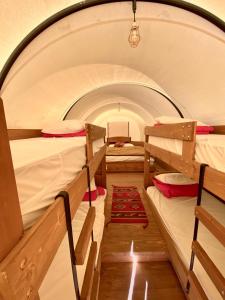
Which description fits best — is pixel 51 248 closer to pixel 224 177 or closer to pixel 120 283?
pixel 224 177

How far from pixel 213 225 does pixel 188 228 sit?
2.38ft

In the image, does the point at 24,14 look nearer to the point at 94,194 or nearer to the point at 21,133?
the point at 21,133

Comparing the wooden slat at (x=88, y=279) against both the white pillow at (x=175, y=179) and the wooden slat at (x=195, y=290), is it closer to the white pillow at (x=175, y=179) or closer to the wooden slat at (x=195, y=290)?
the wooden slat at (x=195, y=290)

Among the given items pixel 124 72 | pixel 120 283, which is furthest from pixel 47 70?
pixel 120 283

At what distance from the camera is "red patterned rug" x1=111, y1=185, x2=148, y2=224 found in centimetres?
238

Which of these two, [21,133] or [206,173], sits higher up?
[21,133]

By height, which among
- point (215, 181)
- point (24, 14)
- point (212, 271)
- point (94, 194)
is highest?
point (24, 14)

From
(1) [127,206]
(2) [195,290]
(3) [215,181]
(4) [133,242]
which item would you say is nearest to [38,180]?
(3) [215,181]

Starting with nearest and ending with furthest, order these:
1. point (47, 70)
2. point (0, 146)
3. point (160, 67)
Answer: point (0, 146)
point (47, 70)
point (160, 67)

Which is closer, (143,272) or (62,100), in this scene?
(143,272)

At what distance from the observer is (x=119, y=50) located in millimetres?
2289

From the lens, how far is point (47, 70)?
2.24 meters

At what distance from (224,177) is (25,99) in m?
2.73

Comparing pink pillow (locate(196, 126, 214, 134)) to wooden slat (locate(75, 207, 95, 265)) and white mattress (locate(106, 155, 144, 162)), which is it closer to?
wooden slat (locate(75, 207, 95, 265))
